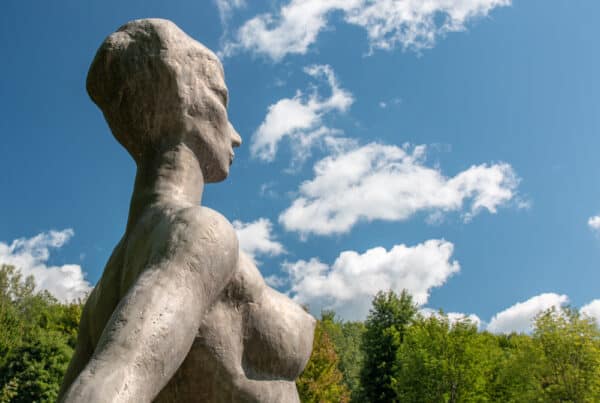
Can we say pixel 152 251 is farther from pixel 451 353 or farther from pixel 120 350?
pixel 451 353

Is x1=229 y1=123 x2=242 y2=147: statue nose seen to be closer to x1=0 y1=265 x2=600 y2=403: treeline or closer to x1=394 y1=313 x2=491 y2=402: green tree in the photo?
x1=0 y1=265 x2=600 y2=403: treeline

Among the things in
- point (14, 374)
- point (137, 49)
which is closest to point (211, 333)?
point (137, 49)

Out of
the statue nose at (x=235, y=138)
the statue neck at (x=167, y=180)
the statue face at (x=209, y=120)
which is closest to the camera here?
the statue neck at (x=167, y=180)

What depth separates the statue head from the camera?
3.02 meters

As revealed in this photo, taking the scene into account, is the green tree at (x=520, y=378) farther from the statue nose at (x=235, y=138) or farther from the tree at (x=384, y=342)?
the statue nose at (x=235, y=138)

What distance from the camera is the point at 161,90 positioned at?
9.90 ft

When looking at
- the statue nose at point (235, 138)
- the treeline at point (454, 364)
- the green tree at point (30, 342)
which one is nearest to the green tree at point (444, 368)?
the treeline at point (454, 364)

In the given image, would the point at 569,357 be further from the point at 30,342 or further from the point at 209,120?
the point at 209,120

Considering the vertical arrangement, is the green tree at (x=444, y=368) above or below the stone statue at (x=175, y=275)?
above

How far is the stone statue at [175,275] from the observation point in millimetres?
2056

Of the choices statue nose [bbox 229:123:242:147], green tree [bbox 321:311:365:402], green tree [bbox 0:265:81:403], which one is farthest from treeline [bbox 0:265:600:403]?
statue nose [bbox 229:123:242:147]

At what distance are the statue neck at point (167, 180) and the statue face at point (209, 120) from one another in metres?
0.08

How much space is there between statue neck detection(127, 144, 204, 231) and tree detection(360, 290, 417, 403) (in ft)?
112

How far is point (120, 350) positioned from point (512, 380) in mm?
35647
